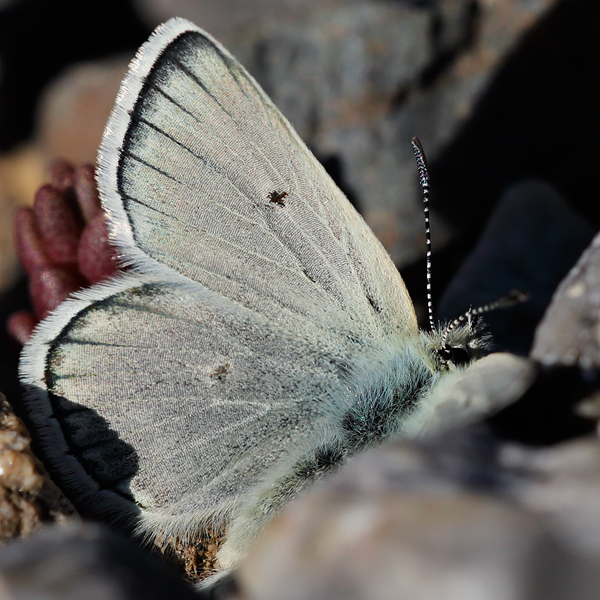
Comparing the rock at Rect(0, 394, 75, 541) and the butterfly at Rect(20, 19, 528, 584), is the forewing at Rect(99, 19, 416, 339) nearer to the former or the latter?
the butterfly at Rect(20, 19, 528, 584)

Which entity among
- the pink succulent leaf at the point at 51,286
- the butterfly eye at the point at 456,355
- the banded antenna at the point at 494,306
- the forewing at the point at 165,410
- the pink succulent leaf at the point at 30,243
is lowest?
the butterfly eye at the point at 456,355

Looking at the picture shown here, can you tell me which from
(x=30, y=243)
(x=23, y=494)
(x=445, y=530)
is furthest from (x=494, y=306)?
(x=30, y=243)

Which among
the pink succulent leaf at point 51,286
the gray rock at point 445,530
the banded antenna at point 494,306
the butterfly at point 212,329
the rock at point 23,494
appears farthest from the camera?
the pink succulent leaf at point 51,286

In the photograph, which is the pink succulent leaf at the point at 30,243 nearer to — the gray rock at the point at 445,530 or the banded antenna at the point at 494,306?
the banded antenna at the point at 494,306

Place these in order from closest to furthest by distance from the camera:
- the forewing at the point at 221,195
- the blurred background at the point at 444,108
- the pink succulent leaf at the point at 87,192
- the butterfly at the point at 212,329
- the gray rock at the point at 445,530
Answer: the gray rock at the point at 445,530, the butterfly at the point at 212,329, the forewing at the point at 221,195, the pink succulent leaf at the point at 87,192, the blurred background at the point at 444,108

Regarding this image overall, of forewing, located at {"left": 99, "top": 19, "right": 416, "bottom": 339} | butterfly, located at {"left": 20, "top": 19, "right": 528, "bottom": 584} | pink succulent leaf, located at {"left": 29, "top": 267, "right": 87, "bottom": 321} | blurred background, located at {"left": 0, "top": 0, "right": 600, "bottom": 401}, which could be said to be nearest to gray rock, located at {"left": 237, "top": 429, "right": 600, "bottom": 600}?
butterfly, located at {"left": 20, "top": 19, "right": 528, "bottom": 584}

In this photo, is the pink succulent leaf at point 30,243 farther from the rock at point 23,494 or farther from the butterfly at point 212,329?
the rock at point 23,494

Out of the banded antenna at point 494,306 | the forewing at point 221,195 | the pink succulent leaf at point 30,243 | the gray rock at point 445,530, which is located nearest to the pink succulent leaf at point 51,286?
the pink succulent leaf at point 30,243

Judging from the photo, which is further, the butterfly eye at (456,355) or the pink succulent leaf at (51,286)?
the pink succulent leaf at (51,286)

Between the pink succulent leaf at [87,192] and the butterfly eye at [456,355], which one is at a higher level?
the pink succulent leaf at [87,192]
